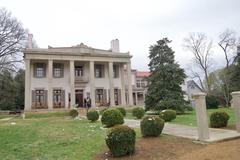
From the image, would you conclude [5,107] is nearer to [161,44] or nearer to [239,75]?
[161,44]

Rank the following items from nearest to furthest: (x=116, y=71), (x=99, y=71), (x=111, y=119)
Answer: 1. (x=111, y=119)
2. (x=99, y=71)
3. (x=116, y=71)

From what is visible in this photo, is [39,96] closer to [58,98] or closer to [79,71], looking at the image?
[58,98]

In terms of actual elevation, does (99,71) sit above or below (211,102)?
above

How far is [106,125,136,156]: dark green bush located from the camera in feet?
31.2

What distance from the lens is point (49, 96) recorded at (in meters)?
40.1

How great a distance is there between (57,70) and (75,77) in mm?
2886

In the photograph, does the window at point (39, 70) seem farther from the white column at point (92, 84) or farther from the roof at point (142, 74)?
the roof at point (142, 74)

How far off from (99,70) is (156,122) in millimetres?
33970

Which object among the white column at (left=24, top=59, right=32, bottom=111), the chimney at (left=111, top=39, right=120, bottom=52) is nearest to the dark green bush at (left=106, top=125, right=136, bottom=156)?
the white column at (left=24, top=59, right=32, bottom=111)

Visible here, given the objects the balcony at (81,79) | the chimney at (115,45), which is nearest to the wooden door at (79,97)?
the balcony at (81,79)

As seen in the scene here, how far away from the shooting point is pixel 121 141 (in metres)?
9.49

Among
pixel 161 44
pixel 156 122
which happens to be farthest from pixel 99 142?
pixel 161 44

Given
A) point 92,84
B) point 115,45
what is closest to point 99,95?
point 92,84

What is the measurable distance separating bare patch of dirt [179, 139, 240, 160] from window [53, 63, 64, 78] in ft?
→ 114
